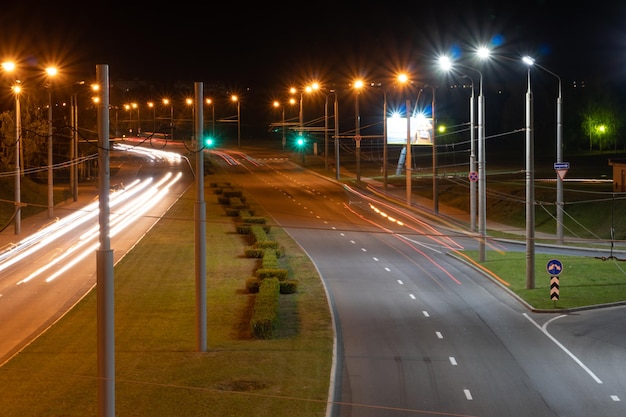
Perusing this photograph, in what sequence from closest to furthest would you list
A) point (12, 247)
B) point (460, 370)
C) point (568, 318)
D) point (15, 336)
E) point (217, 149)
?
point (460, 370)
point (15, 336)
point (568, 318)
point (12, 247)
point (217, 149)

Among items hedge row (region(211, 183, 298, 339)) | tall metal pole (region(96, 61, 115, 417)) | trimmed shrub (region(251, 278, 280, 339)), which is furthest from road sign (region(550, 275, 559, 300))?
tall metal pole (region(96, 61, 115, 417))

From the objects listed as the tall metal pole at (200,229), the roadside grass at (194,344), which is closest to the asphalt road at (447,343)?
the roadside grass at (194,344)

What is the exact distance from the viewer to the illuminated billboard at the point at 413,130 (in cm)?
7425

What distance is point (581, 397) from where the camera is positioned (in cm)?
2086

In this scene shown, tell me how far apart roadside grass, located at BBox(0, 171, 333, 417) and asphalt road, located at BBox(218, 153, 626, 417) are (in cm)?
103

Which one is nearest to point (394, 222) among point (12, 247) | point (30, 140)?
point (12, 247)

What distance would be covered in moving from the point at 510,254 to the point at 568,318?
14.5m

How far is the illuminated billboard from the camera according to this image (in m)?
74.2

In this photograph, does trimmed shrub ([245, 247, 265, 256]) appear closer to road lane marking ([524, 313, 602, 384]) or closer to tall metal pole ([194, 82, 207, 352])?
road lane marking ([524, 313, 602, 384])

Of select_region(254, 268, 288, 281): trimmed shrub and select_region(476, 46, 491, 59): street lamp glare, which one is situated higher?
select_region(476, 46, 491, 59): street lamp glare

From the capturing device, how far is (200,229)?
23.4 m

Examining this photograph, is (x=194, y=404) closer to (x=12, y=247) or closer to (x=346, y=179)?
(x=12, y=247)

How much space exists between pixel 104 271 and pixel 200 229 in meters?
8.71

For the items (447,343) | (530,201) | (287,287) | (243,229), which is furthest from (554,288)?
(243,229)
